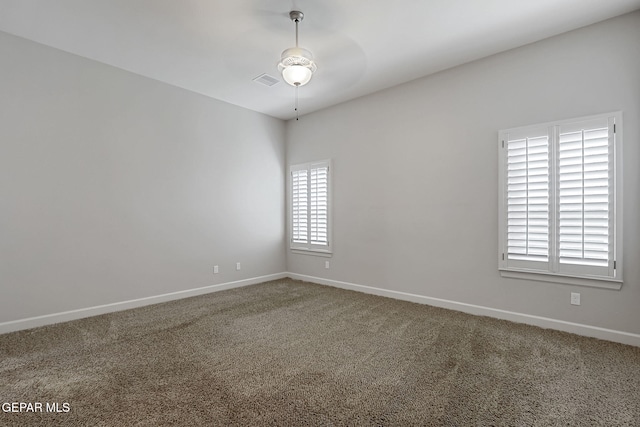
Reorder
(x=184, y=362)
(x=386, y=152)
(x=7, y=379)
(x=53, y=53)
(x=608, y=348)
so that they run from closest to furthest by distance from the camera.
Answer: (x=7, y=379)
(x=184, y=362)
(x=608, y=348)
(x=53, y=53)
(x=386, y=152)

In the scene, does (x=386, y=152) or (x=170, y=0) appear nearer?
(x=170, y=0)

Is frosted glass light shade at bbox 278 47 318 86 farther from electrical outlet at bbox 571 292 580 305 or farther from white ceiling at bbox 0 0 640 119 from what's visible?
electrical outlet at bbox 571 292 580 305

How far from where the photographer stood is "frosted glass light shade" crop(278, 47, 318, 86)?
281 centimetres

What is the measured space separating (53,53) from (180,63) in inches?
50.1

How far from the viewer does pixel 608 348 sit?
269 centimetres

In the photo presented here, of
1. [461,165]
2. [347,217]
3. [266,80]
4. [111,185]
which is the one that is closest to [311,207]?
[347,217]

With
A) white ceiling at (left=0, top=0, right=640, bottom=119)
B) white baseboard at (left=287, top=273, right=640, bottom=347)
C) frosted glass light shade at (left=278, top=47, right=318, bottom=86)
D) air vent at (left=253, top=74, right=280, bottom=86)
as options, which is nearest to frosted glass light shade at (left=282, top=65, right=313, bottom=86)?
frosted glass light shade at (left=278, top=47, right=318, bottom=86)

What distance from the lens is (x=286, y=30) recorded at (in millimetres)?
3043

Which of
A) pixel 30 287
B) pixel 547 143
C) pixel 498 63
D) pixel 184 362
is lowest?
pixel 184 362

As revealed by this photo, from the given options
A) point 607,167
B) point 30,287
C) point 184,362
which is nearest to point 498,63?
point 607,167

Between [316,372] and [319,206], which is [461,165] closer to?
[319,206]

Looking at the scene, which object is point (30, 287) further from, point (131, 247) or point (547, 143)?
point (547, 143)

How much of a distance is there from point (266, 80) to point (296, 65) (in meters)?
1.42

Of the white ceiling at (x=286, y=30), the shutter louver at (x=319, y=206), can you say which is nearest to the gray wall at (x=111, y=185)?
the white ceiling at (x=286, y=30)
